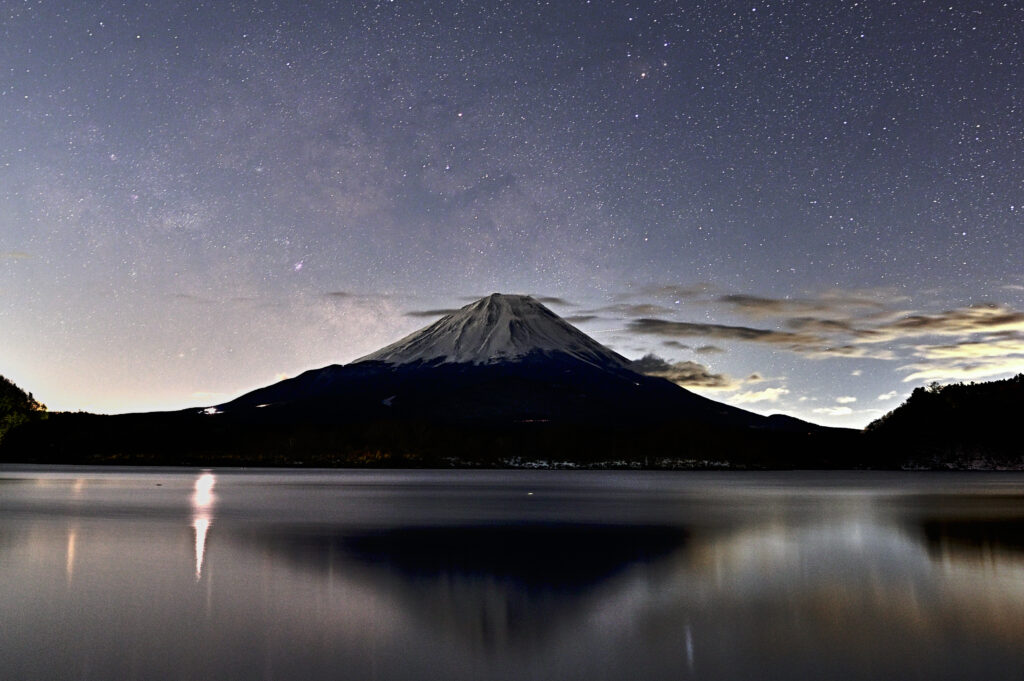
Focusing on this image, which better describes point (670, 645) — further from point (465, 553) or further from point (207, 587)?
point (465, 553)

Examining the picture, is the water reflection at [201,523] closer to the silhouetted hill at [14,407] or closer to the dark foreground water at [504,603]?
the dark foreground water at [504,603]

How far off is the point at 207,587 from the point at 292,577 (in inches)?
84.4

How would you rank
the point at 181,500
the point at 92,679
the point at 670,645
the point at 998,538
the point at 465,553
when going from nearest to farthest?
the point at 92,679
the point at 670,645
the point at 465,553
the point at 998,538
the point at 181,500

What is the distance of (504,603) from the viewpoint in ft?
57.1

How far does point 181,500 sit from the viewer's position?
6069cm

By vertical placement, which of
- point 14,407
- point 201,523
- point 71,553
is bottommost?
point 201,523

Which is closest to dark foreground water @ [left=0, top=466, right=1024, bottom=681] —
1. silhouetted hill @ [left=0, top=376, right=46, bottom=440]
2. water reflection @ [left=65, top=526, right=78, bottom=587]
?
water reflection @ [left=65, top=526, right=78, bottom=587]

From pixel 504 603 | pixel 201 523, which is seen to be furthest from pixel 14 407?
pixel 504 603

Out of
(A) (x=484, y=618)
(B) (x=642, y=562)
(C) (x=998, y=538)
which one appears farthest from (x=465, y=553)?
(C) (x=998, y=538)

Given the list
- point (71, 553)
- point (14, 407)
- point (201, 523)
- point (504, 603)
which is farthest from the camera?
point (14, 407)

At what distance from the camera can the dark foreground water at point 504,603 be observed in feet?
40.9

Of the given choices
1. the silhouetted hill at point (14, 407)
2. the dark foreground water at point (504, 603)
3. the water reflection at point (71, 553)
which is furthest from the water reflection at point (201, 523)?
the silhouetted hill at point (14, 407)

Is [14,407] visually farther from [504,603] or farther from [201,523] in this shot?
[504,603]

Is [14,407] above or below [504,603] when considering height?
above
